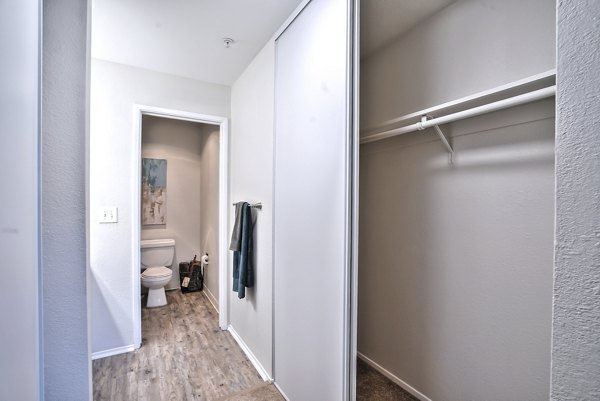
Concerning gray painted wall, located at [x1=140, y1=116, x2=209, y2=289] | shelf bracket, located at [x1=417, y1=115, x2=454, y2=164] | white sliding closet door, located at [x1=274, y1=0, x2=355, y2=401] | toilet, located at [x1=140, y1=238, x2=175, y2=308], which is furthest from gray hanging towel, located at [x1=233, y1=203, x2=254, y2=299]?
gray painted wall, located at [x1=140, y1=116, x2=209, y2=289]

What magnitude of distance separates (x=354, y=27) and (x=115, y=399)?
2.59m

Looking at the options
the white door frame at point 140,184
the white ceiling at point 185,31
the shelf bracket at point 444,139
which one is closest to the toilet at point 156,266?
the white door frame at point 140,184

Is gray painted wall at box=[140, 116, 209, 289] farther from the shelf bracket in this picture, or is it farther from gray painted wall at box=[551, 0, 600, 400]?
gray painted wall at box=[551, 0, 600, 400]

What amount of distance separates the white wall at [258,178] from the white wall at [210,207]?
2.50 ft

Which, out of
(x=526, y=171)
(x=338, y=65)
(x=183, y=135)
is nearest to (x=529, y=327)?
(x=526, y=171)

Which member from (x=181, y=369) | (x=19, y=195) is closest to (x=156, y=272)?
(x=181, y=369)

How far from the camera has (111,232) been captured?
2.35 meters

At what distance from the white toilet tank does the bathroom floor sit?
865 mm

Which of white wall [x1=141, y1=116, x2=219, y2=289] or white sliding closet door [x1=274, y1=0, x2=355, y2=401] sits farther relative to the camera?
white wall [x1=141, y1=116, x2=219, y2=289]

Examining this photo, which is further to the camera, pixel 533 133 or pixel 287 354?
pixel 287 354

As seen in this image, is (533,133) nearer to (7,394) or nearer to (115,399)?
(7,394)

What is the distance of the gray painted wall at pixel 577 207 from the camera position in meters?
0.45

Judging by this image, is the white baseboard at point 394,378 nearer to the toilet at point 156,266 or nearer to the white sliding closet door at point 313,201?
the white sliding closet door at point 313,201

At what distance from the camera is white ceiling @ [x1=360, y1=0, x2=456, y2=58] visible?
1.60 m
